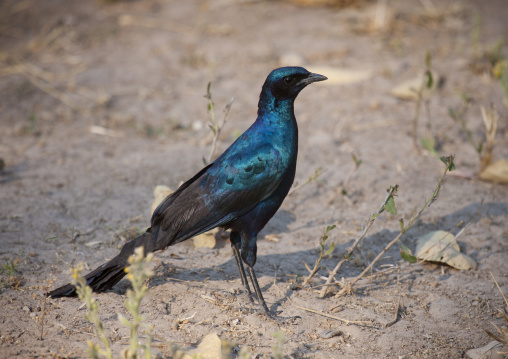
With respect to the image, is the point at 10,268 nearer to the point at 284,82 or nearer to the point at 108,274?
the point at 108,274

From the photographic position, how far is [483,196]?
16.2ft

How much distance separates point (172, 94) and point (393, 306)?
4.53 metres

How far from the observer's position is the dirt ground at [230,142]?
335cm

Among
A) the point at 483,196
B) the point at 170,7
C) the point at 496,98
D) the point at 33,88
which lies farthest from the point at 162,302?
the point at 170,7

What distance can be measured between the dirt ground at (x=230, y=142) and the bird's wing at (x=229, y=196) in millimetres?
493

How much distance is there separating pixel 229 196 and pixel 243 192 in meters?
0.10

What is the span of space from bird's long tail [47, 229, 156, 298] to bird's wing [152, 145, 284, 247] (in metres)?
0.20

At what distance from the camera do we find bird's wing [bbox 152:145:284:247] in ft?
11.3

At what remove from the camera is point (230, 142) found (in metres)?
6.01

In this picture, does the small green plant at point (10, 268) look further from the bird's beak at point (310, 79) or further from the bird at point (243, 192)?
the bird's beak at point (310, 79)

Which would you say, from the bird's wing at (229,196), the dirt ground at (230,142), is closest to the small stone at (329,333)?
the dirt ground at (230,142)

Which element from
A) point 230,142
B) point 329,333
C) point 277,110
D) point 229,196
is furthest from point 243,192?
point 230,142

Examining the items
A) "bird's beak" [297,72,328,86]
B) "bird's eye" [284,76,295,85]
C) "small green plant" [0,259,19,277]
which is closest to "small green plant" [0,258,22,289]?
"small green plant" [0,259,19,277]

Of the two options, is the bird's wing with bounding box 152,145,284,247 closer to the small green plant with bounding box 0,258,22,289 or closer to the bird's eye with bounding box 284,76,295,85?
the bird's eye with bounding box 284,76,295,85
